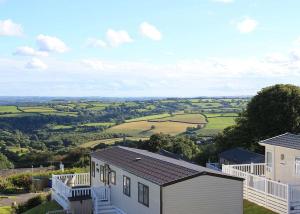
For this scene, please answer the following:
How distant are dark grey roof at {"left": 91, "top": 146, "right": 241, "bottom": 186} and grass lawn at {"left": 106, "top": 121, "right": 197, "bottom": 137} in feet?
214

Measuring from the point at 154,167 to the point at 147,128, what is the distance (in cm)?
7926

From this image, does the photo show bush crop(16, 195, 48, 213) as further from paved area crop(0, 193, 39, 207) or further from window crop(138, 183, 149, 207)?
window crop(138, 183, 149, 207)

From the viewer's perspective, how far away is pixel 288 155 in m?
22.5

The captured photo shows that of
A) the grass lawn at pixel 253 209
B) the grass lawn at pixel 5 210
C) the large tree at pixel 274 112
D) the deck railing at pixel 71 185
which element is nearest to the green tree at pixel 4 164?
the grass lawn at pixel 5 210

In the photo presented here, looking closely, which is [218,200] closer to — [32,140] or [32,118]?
[32,140]

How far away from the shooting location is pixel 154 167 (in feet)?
66.5

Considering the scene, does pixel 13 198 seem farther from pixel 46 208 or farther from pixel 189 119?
pixel 189 119

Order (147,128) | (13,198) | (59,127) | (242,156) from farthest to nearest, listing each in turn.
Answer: (59,127)
(147,128)
(13,198)
(242,156)

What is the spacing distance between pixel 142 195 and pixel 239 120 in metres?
32.2

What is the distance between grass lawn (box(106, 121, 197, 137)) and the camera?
93.6m

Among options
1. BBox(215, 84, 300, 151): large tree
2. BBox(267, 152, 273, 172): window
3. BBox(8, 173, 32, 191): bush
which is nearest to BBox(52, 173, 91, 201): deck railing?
BBox(267, 152, 273, 172): window

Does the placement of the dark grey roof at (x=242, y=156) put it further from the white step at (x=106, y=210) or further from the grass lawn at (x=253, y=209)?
the white step at (x=106, y=210)

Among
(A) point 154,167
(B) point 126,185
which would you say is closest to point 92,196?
(B) point 126,185

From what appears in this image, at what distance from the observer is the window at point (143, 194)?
1889 cm
